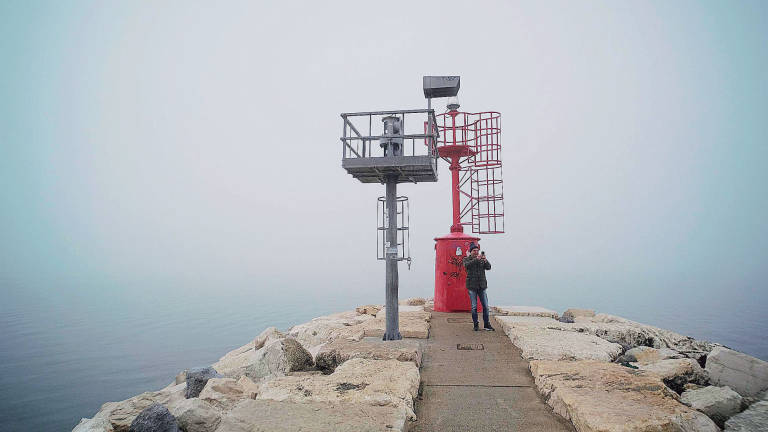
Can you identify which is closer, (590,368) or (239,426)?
(239,426)

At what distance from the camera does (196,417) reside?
499cm

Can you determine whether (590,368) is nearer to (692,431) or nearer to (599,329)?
(692,431)

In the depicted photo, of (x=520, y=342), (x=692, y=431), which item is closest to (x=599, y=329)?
(x=520, y=342)

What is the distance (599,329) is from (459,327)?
282 cm

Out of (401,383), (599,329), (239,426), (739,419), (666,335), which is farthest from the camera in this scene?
(666,335)

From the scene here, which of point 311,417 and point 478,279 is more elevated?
point 478,279

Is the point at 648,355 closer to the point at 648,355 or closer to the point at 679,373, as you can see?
the point at 648,355

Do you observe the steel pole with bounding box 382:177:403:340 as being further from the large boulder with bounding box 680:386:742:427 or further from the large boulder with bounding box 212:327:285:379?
the large boulder with bounding box 680:386:742:427

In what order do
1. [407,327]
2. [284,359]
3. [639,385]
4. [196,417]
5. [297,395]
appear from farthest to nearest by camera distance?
[407,327] < [284,359] < [196,417] < [639,385] < [297,395]

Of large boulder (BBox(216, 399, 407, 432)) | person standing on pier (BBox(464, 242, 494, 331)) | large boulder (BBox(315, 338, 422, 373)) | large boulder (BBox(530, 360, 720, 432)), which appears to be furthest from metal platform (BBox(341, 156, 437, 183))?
large boulder (BBox(216, 399, 407, 432))

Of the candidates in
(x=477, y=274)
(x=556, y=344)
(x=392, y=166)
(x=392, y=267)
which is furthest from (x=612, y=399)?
(x=477, y=274)

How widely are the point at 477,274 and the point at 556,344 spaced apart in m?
2.58

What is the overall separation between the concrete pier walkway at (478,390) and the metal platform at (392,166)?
9.98 feet

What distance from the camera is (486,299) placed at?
8758mm
